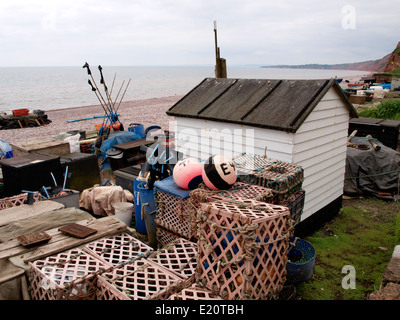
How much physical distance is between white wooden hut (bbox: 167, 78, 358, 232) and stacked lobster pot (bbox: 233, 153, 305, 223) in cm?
79

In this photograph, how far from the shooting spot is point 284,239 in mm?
3965

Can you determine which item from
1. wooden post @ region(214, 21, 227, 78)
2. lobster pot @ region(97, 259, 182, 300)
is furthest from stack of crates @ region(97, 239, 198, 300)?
wooden post @ region(214, 21, 227, 78)

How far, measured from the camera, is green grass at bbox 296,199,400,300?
19.1 feet

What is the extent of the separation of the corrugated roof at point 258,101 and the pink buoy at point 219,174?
207 centimetres

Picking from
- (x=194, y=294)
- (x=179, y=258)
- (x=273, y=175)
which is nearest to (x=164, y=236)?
(x=179, y=258)

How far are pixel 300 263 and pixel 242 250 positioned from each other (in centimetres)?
273

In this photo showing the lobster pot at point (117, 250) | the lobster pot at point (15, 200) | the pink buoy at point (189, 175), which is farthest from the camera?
the lobster pot at point (15, 200)

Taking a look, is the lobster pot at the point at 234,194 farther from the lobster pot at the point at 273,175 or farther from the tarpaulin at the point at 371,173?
the tarpaulin at the point at 371,173

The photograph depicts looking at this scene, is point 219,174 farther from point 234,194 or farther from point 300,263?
point 300,263

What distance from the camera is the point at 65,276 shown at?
3930 mm

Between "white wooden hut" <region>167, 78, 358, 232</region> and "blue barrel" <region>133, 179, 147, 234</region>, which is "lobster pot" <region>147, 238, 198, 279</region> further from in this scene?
"white wooden hut" <region>167, 78, 358, 232</region>

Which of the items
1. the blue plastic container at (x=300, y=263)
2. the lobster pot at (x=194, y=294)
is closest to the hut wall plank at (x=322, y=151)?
the blue plastic container at (x=300, y=263)

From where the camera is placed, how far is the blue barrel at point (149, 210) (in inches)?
267
